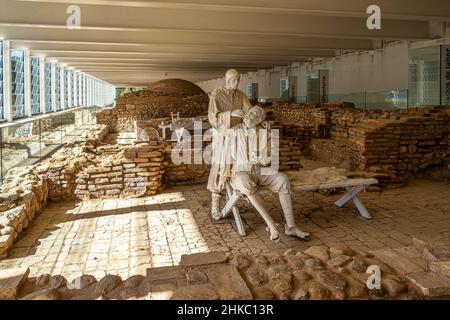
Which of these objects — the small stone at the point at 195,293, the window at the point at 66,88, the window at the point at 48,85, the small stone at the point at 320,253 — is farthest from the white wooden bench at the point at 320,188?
the window at the point at 66,88

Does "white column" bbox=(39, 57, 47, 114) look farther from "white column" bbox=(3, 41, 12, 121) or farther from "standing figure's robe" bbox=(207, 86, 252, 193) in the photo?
"standing figure's robe" bbox=(207, 86, 252, 193)

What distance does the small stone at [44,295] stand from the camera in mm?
2891

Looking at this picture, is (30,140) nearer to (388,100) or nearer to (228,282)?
(228,282)

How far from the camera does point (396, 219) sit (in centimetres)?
606

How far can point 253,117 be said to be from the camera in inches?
219

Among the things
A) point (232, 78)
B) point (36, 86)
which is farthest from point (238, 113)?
point (36, 86)

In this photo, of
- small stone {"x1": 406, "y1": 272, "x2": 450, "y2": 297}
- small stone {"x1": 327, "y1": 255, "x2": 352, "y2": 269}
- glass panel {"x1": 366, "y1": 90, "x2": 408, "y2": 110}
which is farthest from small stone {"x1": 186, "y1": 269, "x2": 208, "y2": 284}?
glass panel {"x1": 366, "y1": 90, "x2": 408, "y2": 110}

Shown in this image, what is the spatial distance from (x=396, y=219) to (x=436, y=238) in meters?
0.93

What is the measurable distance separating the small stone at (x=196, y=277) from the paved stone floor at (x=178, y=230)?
128 centimetres

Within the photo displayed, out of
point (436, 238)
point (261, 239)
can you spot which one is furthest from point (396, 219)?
point (261, 239)

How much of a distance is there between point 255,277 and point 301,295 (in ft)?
1.32

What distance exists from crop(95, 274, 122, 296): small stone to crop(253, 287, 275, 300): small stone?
1.04m
